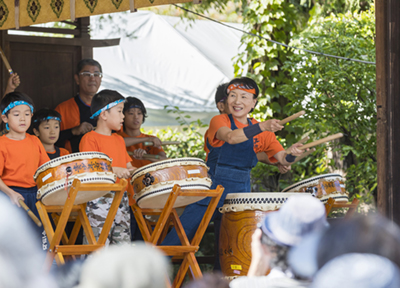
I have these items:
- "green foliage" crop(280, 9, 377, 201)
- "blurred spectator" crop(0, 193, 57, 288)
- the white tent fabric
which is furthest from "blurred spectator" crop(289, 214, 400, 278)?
the white tent fabric

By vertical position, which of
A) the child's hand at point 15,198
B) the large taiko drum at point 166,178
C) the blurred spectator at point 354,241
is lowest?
the child's hand at point 15,198

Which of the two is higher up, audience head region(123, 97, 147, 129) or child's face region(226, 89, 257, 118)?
child's face region(226, 89, 257, 118)

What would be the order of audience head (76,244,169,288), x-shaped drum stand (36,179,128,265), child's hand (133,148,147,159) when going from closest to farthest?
audience head (76,244,169,288)
x-shaped drum stand (36,179,128,265)
child's hand (133,148,147,159)

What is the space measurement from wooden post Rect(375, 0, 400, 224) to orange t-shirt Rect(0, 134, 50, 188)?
212cm

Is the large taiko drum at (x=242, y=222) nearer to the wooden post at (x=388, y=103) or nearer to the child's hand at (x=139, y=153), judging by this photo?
the wooden post at (x=388, y=103)

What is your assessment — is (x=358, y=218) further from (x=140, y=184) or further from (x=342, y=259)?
(x=140, y=184)

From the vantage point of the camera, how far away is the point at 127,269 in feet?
3.63

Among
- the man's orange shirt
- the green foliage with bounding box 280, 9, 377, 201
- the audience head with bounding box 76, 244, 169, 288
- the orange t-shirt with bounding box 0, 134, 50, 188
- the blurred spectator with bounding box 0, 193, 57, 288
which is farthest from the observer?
the green foliage with bounding box 280, 9, 377, 201

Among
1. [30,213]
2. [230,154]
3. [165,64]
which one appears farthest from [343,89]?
[165,64]

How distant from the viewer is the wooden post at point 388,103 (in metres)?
3.16

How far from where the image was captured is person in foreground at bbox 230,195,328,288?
59.4 inches

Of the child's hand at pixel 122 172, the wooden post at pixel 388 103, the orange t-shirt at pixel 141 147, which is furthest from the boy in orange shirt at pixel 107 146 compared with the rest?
the wooden post at pixel 388 103

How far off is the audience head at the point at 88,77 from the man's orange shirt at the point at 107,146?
1153 millimetres

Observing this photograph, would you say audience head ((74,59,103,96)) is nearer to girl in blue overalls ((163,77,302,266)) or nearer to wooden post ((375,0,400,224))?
girl in blue overalls ((163,77,302,266))
